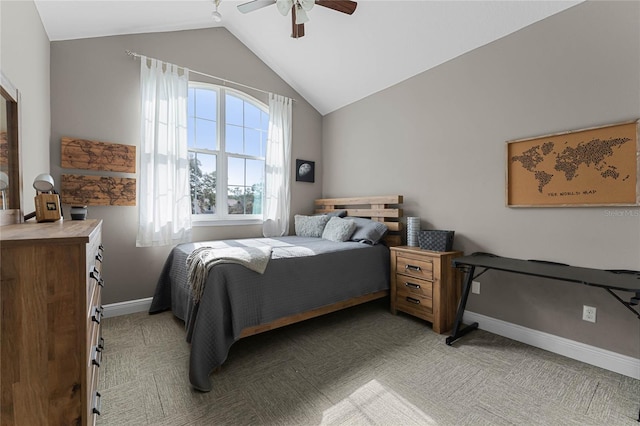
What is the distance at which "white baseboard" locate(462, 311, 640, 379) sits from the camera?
1.88 meters

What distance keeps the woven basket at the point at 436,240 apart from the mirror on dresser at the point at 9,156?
2886 mm

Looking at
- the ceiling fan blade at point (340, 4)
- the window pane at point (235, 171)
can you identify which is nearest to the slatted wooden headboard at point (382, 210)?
the window pane at point (235, 171)

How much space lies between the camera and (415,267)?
107 inches

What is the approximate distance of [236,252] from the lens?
220cm

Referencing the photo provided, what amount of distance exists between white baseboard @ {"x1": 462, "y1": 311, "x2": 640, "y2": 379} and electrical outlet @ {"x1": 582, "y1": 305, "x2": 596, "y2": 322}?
20 centimetres

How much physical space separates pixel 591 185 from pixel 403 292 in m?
1.71

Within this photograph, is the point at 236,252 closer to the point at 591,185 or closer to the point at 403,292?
the point at 403,292

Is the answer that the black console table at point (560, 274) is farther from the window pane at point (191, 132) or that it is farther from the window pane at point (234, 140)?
the window pane at point (191, 132)

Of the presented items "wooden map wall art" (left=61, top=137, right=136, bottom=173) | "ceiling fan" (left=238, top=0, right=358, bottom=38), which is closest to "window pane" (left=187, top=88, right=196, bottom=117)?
"wooden map wall art" (left=61, top=137, right=136, bottom=173)

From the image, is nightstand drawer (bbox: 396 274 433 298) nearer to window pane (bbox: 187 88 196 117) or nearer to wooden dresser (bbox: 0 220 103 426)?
wooden dresser (bbox: 0 220 103 426)

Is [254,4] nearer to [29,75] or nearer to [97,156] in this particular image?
[29,75]

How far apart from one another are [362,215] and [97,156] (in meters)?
2.92

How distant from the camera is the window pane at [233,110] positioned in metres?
3.62

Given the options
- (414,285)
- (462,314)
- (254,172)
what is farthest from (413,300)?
(254,172)
